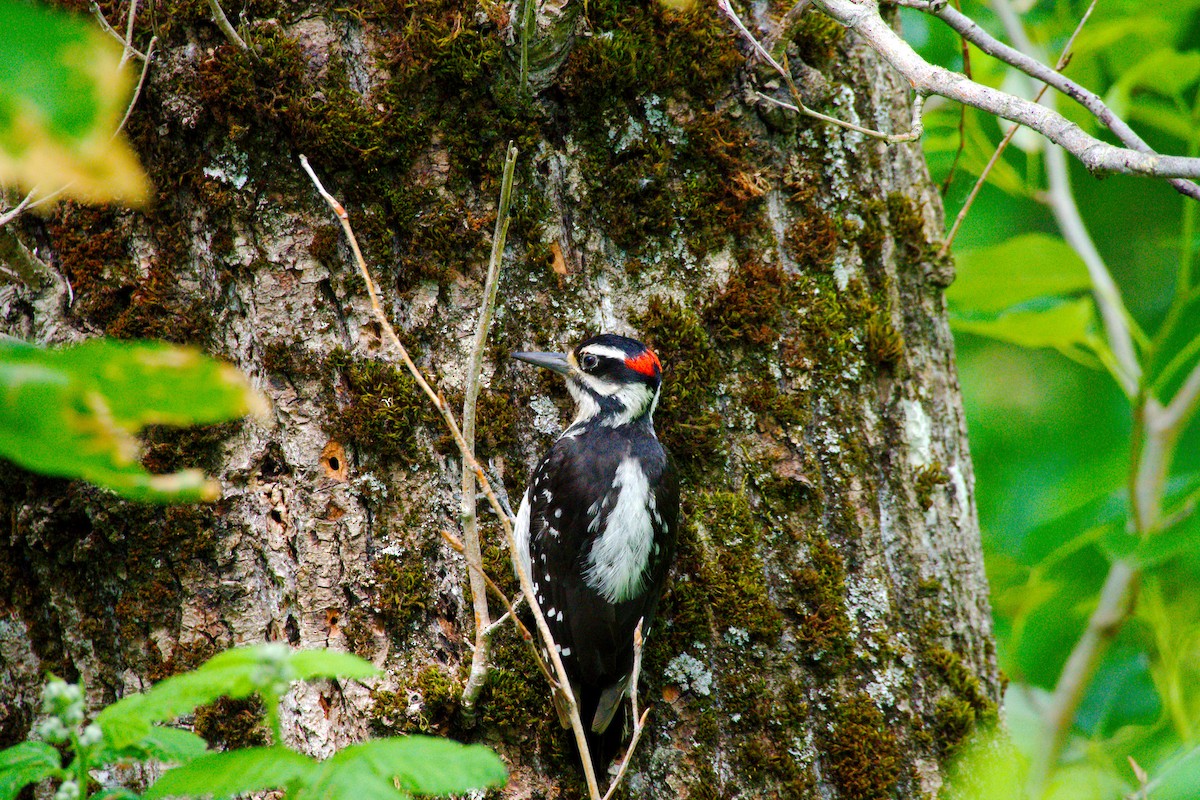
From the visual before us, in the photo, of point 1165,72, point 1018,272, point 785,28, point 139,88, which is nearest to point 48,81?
point 139,88

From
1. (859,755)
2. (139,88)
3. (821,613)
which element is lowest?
(859,755)

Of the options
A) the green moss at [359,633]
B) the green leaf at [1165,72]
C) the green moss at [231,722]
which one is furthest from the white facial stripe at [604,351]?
the green leaf at [1165,72]

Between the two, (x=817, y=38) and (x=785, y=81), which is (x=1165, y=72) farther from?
(x=785, y=81)

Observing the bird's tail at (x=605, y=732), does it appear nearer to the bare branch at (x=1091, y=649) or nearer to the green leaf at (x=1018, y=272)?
the green leaf at (x=1018, y=272)

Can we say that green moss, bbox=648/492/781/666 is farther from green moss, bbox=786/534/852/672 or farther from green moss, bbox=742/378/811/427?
green moss, bbox=742/378/811/427

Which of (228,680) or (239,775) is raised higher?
(228,680)

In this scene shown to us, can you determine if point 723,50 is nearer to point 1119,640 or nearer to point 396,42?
point 396,42

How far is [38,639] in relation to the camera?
2.55 metres

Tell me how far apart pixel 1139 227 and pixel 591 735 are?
5.76 metres

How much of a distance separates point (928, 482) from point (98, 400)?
8.09ft

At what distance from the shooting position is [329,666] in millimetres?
1271

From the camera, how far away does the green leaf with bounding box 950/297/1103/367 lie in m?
3.28

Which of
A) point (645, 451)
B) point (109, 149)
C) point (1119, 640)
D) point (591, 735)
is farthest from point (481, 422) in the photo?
point (1119, 640)

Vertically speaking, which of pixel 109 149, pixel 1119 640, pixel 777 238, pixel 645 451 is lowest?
pixel 1119 640
